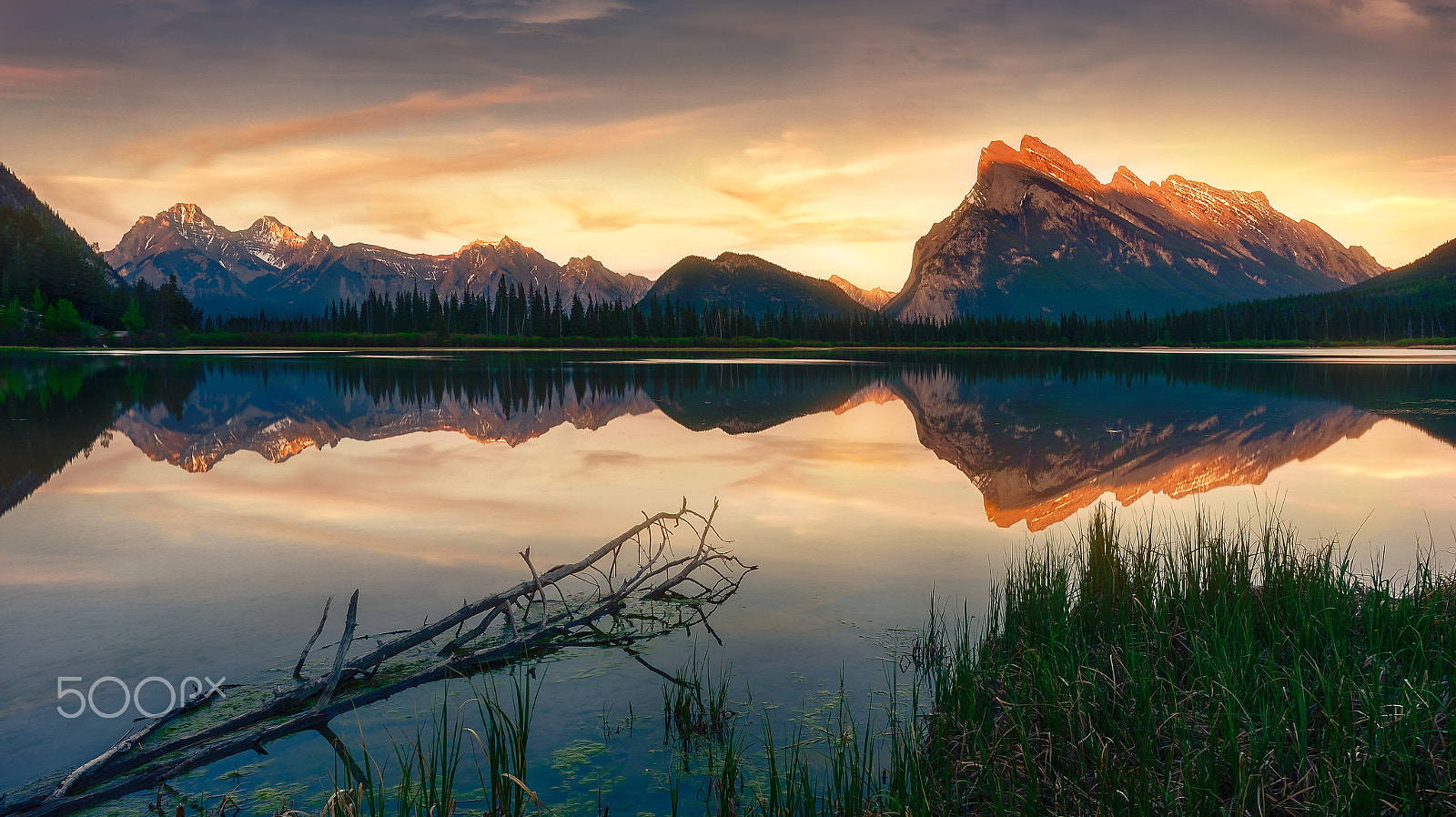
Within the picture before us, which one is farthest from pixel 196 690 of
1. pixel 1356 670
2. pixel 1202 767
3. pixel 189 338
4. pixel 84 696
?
pixel 189 338

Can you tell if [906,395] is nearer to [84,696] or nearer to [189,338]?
[84,696]

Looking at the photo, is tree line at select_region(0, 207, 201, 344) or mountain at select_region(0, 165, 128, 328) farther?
mountain at select_region(0, 165, 128, 328)

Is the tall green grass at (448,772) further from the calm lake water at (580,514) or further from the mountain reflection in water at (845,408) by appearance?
the mountain reflection in water at (845,408)

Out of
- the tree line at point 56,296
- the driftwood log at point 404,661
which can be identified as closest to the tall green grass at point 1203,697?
the driftwood log at point 404,661

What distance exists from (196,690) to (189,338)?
198 m

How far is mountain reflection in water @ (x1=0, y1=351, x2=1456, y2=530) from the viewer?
67.1 ft

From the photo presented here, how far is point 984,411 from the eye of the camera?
3553 cm

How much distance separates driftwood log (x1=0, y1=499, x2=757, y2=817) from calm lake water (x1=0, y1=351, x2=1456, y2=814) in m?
0.29

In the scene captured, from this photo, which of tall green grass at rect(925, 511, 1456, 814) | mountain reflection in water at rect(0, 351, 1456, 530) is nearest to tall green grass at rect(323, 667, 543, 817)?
tall green grass at rect(925, 511, 1456, 814)

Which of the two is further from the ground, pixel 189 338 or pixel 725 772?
pixel 189 338

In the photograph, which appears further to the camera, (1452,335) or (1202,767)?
(1452,335)

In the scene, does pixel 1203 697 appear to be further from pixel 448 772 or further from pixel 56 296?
pixel 56 296

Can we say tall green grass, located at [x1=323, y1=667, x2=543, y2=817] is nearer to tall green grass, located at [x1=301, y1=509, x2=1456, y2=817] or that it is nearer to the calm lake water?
tall green grass, located at [x1=301, y1=509, x2=1456, y2=817]

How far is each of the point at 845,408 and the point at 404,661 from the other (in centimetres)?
3105
